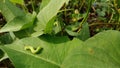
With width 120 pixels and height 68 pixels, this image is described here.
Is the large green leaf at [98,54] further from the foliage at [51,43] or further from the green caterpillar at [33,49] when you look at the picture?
the green caterpillar at [33,49]

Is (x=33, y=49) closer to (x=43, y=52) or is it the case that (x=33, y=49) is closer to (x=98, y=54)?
(x=43, y=52)

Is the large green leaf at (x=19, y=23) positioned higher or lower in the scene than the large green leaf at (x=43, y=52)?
higher

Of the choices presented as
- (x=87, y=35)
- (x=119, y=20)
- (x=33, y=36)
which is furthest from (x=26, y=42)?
(x=119, y=20)

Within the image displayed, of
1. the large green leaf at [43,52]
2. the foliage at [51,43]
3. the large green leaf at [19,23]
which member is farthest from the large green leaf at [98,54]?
the large green leaf at [19,23]

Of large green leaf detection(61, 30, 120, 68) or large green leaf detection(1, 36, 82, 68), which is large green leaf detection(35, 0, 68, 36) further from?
large green leaf detection(61, 30, 120, 68)

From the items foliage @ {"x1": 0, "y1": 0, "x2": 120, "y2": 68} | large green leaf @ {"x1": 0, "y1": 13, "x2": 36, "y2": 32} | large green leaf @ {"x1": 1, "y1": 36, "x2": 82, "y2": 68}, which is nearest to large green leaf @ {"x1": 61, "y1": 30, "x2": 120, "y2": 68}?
foliage @ {"x1": 0, "y1": 0, "x2": 120, "y2": 68}

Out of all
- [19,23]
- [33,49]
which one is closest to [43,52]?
[33,49]

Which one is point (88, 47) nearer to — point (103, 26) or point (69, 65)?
point (69, 65)
